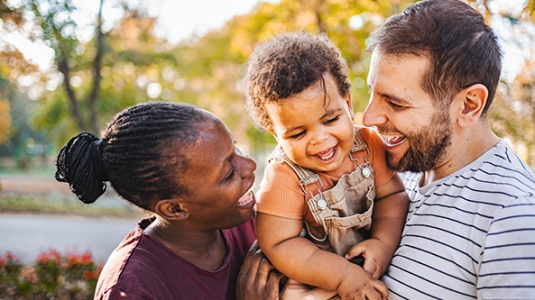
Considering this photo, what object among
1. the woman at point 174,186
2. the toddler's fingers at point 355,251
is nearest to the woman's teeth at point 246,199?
the woman at point 174,186

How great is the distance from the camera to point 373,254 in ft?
7.22

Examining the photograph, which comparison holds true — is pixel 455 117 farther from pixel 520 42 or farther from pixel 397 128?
pixel 520 42

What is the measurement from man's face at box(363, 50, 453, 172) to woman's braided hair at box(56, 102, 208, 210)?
0.92 meters

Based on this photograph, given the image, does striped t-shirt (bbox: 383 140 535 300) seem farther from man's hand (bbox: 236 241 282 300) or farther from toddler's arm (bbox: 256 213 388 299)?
man's hand (bbox: 236 241 282 300)

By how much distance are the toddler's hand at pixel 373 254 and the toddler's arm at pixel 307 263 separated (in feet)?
0.19

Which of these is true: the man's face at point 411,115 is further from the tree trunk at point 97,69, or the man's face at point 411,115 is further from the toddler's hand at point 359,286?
the tree trunk at point 97,69

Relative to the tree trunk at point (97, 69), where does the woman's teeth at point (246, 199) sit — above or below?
above

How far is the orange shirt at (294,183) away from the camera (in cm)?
226

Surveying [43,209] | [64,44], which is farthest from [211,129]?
[43,209]

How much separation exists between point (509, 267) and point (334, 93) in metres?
1.09

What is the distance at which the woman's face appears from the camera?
212 cm

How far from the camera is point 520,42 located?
8070 mm

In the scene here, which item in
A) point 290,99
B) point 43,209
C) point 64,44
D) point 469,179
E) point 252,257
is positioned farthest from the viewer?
point 43,209

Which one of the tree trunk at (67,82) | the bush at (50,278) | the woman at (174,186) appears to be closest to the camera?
the woman at (174,186)
